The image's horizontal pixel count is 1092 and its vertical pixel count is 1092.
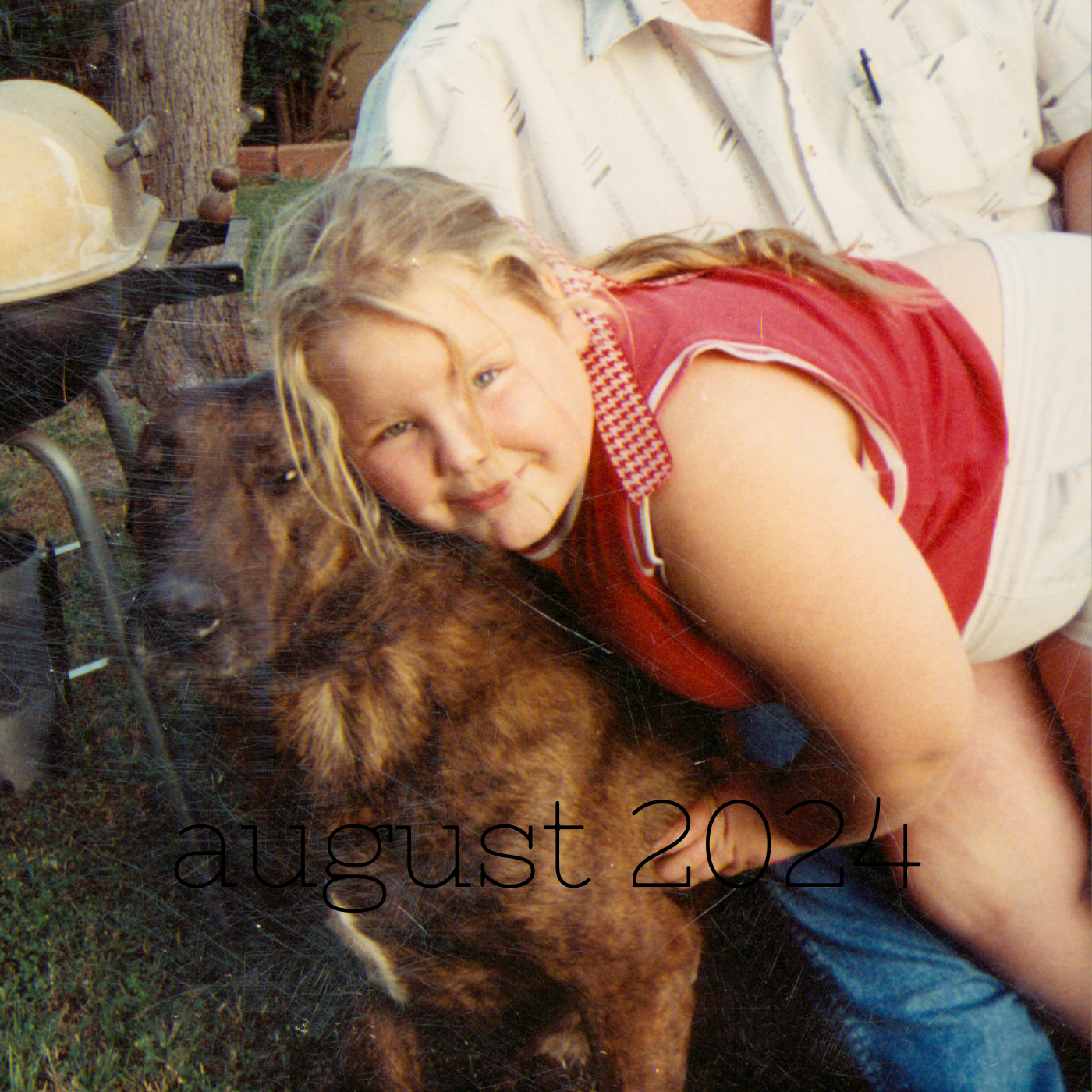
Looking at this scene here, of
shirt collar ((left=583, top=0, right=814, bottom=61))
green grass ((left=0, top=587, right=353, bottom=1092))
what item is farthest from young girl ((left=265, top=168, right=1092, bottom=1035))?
green grass ((left=0, top=587, right=353, bottom=1092))

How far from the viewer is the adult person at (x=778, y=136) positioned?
0.88 metres

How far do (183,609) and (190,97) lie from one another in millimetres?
392

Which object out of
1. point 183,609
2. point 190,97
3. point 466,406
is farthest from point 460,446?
point 190,97

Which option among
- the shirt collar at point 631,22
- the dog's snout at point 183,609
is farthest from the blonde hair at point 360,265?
the shirt collar at point 631,22

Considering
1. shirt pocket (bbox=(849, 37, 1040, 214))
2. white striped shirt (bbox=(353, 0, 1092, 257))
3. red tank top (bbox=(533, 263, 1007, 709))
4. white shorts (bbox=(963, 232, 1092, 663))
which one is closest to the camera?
red tank top (bbox=(533, 263, 1007, 709))

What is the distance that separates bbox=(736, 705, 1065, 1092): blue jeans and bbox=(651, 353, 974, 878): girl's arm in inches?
4.2

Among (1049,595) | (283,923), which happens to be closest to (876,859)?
(1049,595)

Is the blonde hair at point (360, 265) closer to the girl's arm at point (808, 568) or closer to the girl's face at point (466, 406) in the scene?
the girl's face at point (466, 406)

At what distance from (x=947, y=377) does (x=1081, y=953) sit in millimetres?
543

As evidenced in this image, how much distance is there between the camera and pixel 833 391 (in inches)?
27.6

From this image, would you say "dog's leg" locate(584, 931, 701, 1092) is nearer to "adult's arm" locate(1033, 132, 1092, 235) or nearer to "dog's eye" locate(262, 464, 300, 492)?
"dog's eye" locate(262, 464, 300, 492)

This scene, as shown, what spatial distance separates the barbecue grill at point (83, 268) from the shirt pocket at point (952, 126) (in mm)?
699

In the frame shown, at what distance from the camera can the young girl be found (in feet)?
2.01

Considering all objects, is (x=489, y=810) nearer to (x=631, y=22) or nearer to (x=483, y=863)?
(x=483, y=863)
